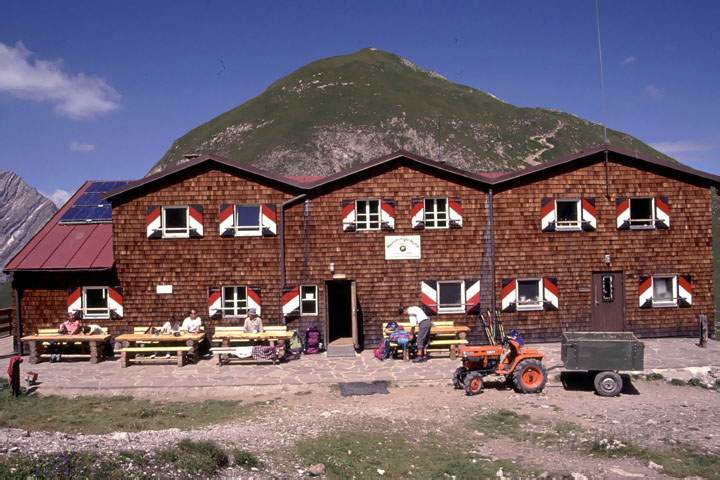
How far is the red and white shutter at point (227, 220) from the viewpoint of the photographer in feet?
59.1

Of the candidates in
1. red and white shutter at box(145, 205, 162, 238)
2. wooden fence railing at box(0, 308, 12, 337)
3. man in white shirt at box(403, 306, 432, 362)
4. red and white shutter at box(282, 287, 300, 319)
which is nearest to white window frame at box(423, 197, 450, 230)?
man in white shirt at box(403, 306, 432, 362)

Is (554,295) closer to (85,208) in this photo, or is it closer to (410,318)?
(410,318)

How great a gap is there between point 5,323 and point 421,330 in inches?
779

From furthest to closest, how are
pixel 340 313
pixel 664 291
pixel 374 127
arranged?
pixel 374 127, pixel 340 313, pixel 664 291

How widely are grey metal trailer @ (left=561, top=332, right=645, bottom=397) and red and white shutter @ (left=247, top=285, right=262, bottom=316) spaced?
Result: 10016 mm

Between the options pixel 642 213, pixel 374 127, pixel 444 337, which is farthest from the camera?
pixel 374 127

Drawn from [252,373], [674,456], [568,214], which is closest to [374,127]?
[568,214]

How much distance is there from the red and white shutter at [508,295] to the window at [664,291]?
507 centimetres

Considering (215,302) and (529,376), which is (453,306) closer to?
(529,376)

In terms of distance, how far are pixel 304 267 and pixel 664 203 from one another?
1292cm

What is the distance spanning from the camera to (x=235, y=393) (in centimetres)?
1339

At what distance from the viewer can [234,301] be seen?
18125 mm

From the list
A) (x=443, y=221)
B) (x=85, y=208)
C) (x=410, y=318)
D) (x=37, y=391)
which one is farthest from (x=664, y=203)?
(x=85, y=208)

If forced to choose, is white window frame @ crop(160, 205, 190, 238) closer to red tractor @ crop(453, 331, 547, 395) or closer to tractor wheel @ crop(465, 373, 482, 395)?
red tractor @ crop(453, 331, 547, 395)
